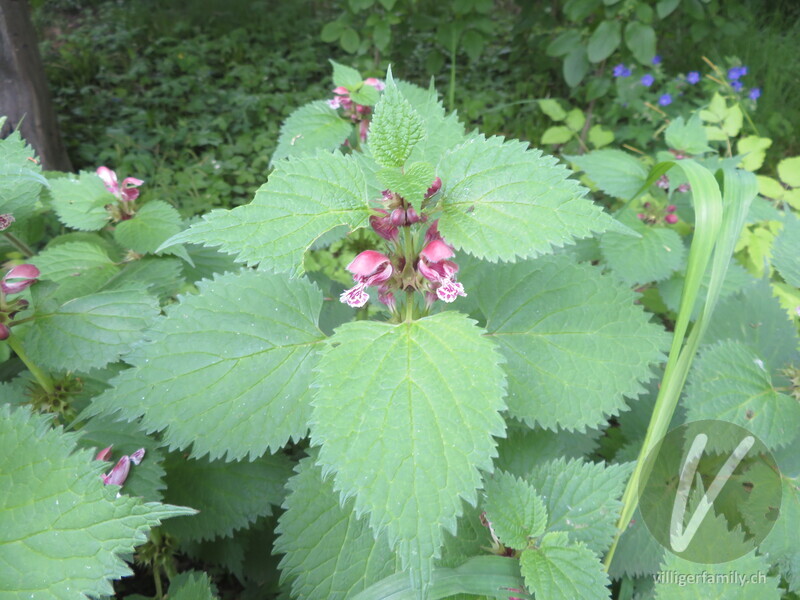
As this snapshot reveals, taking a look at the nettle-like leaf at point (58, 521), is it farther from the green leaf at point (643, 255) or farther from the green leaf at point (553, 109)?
the green leaf at point (553, 109)

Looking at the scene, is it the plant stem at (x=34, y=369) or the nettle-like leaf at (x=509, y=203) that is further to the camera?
the plant stem at (x=34, y=369)

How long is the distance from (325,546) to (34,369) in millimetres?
680

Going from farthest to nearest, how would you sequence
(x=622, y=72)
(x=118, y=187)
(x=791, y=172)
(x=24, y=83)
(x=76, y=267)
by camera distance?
(x=622, y=72)
(x=24, y=83)
(x=791, y=172)
(x=118, y=187)
(x=76, y=267)

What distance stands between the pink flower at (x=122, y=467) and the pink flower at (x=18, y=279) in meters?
0.37

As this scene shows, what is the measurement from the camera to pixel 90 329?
3.36ft

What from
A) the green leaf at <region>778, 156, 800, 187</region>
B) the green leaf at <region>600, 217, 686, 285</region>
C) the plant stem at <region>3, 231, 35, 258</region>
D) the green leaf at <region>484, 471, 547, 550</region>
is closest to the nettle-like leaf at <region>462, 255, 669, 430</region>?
the green leaf at <region>484, 471, 547, 550</region>

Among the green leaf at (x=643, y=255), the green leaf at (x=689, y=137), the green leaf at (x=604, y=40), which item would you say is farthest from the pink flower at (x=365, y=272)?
the green leaf at (x=604, y=40)

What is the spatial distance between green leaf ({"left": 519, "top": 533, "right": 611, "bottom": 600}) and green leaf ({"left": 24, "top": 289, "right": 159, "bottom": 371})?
2.61ft

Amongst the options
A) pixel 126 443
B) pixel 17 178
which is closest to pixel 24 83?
pixel 17 178

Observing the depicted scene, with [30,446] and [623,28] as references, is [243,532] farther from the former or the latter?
[623,28]

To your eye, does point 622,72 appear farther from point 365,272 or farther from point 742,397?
point 365,272

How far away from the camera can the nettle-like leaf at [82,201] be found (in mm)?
1306

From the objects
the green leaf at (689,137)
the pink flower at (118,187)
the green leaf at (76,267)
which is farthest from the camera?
the green leaf at (689,137)

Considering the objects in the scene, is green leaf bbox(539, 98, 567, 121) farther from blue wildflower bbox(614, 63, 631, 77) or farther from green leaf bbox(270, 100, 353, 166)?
green leaf bbox(270, 100, 353, 166)
